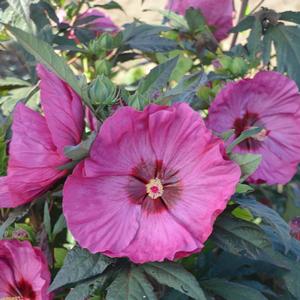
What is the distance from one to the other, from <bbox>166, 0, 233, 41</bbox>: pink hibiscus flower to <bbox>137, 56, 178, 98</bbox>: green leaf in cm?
62

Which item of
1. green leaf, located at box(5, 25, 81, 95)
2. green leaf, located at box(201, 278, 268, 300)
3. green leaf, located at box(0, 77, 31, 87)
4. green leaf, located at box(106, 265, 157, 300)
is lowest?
green leaf, located at box(201, 278, 268, 300)

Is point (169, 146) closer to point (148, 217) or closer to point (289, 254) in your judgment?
point (148, 217)

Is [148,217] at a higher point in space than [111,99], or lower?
lower

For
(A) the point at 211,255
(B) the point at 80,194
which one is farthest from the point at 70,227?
(A) the point at 211,255

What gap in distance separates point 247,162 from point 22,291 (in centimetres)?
36

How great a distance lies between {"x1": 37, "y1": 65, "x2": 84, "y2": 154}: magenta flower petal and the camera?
2.67 ft

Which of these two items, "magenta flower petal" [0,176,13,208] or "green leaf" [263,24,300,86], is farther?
"green leaf" [263,24,300,86]

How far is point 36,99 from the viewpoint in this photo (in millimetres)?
1347

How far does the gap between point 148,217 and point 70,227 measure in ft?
0.35

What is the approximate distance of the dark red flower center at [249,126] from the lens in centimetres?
119

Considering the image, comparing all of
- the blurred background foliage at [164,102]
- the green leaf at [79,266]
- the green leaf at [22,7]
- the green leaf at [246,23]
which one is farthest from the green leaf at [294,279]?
the green leaf at [22,7]

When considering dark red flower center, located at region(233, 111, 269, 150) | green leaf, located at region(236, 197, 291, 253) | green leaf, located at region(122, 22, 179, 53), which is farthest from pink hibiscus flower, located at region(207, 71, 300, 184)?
green leaf, located at region(122, 22, 179, 53)

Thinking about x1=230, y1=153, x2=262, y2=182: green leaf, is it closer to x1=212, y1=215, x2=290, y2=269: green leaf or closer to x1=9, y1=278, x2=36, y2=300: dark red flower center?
x1=212, y1=215, x2=290, y2=269: green leaf

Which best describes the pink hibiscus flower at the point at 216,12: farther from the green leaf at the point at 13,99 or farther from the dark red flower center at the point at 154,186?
the dark red flower center at the point at 154,186
